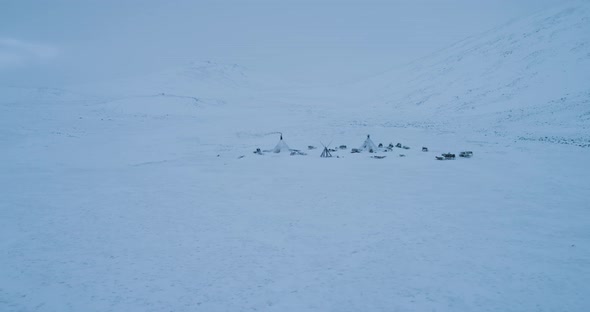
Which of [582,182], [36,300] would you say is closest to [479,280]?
[36,300]

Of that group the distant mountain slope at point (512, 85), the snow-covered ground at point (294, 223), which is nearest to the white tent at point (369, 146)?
the snow-covered ground at point (294, 223)

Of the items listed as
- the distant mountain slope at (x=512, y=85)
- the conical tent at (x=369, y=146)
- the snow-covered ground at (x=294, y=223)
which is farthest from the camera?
the distant mountain slope at (x=512, y=85)

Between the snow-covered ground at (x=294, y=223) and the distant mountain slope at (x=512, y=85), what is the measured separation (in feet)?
8.53

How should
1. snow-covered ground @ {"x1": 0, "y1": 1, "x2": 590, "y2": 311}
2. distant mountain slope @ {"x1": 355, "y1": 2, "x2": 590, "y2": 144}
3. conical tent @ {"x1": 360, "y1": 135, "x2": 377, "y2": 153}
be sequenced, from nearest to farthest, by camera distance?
snow-covered ground @ {"x1": 0, "y1": 1, "x2": 590, "y2": 311} < conical tent @ {"x1": 360, "y1": 135, "x2": 377, "y2": 153} < distant mountain slope @ {"x1": 355, "y1": 2, "x2": 590, "y2": 144}

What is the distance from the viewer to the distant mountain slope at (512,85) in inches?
997

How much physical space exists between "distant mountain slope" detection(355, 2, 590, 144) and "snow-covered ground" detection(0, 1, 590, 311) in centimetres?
260

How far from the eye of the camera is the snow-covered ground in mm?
5980

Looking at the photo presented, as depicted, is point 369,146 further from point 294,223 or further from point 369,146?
point 294,223

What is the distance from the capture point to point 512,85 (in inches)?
1403

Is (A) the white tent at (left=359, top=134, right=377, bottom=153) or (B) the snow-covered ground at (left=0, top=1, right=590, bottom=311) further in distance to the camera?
(A) the white tent at (left=359, top=134, right=377, bottom=153)

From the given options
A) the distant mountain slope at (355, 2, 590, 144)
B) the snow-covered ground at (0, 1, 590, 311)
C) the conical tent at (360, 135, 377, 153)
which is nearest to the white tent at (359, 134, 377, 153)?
the conical tent at (360, 135, 377, 153)

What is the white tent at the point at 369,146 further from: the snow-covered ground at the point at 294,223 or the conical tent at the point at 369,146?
the snow-covered ground at the point at 294,223

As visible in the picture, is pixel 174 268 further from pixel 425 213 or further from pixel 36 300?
pixel 425 213

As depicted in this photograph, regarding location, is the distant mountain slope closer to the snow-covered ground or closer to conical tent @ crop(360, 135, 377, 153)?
the snow-covered ground
